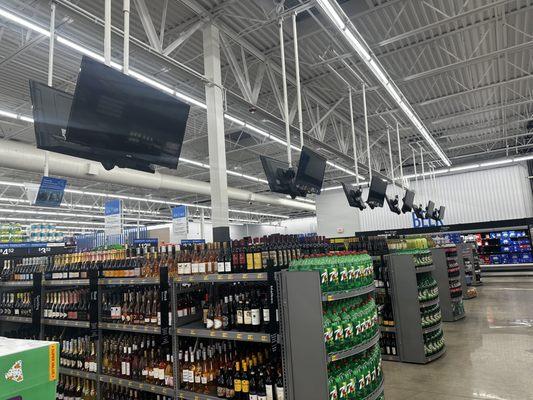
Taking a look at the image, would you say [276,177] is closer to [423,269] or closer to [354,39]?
[354,39]

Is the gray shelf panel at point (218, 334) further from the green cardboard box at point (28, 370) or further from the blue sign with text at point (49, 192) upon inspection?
the blue sign with text at point (49, 192)

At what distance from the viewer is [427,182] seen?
72.0 feet

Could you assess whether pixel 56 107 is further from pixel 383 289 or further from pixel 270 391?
pixel 383 289

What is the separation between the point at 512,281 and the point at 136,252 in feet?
53.5

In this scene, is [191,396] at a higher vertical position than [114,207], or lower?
lower

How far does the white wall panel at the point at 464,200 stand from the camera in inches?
754

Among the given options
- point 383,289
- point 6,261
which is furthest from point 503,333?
point 6,261

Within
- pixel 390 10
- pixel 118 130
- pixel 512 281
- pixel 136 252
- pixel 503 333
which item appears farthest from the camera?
pixel 512 281

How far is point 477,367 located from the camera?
5.62 meters

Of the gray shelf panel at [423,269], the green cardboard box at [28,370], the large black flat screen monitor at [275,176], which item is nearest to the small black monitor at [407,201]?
the gray shelf panel at [423,269]

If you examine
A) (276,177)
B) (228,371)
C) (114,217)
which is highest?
(276,177)

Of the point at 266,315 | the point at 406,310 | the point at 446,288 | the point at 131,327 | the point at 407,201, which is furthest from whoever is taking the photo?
the point at 407,201

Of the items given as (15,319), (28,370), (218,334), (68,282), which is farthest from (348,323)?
(15,319)

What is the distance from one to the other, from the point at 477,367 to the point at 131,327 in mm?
5003
